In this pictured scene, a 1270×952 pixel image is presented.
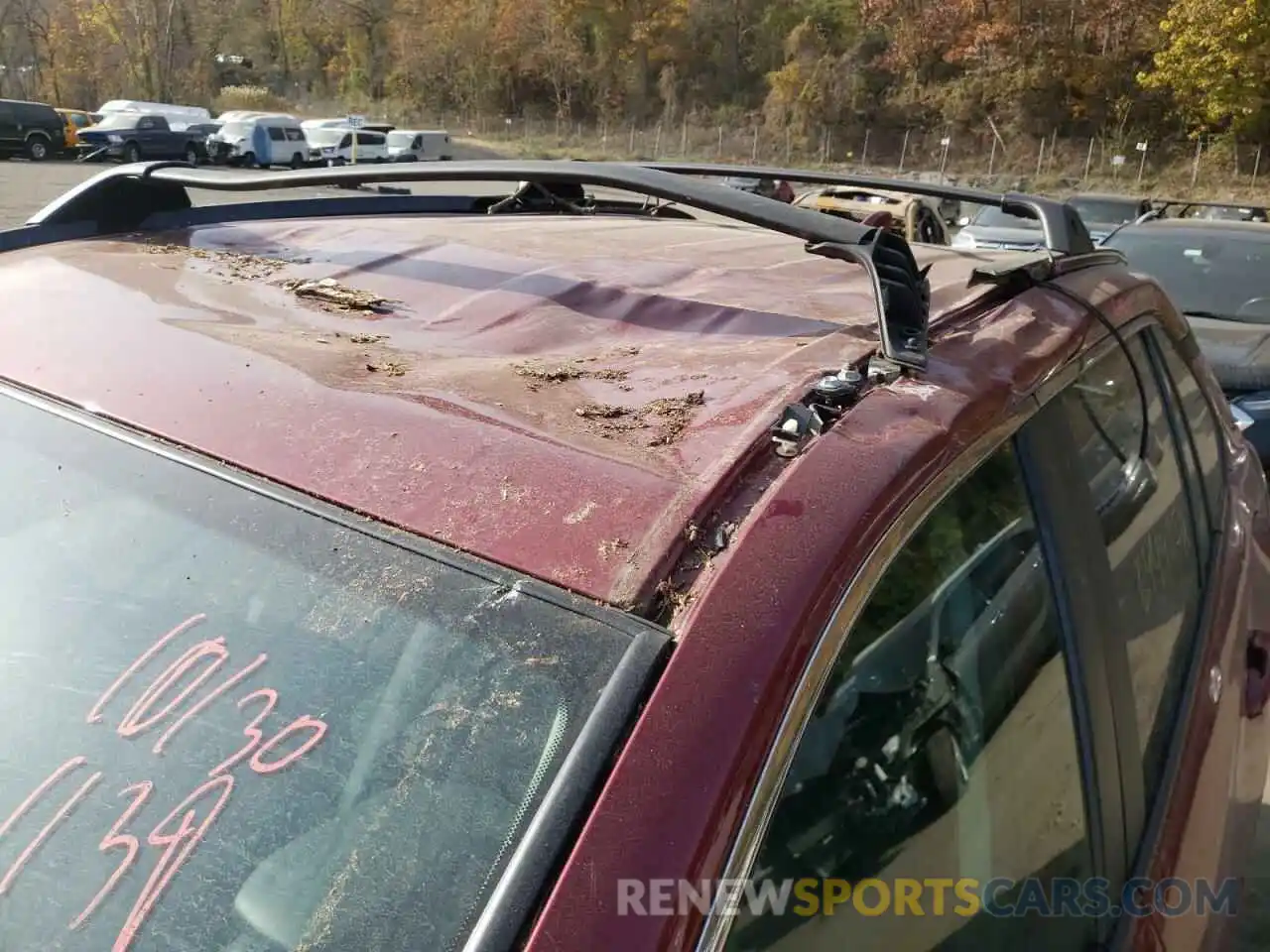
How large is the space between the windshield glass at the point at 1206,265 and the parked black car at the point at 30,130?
116 ft

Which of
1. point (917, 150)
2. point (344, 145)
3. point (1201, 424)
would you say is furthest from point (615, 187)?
point (917, 150)

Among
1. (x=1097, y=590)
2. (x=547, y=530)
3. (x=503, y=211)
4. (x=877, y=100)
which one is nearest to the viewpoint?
(x=547, y=530)

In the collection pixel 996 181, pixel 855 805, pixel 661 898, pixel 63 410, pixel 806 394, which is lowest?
pixel 996 181

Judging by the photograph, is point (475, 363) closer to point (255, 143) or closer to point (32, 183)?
point (32, 183)

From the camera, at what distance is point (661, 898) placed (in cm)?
79

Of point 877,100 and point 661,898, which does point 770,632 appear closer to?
point 661,898

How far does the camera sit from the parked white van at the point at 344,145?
127 feet

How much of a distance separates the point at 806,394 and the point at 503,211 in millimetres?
2003

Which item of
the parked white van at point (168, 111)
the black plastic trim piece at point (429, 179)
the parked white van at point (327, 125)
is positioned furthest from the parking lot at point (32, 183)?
the black plastic trim piece at point (429, 179)

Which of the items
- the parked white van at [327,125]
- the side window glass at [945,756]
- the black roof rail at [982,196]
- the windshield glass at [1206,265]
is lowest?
the parked white van at [327,125]

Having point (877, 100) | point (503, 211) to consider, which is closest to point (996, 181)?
point (877, 100)

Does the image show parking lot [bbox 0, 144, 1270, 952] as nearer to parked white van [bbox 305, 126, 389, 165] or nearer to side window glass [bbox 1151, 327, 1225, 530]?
side window glass [bbox 1151, 327, 1225, 530]

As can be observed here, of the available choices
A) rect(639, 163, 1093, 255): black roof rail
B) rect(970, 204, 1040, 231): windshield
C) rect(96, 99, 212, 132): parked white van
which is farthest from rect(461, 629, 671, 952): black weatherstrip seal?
rect(96, 99, 212, 132): parked white van

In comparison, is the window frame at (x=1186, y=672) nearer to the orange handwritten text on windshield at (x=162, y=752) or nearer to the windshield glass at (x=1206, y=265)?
the orange handwritten text on windshield at (x=162, y=752)
